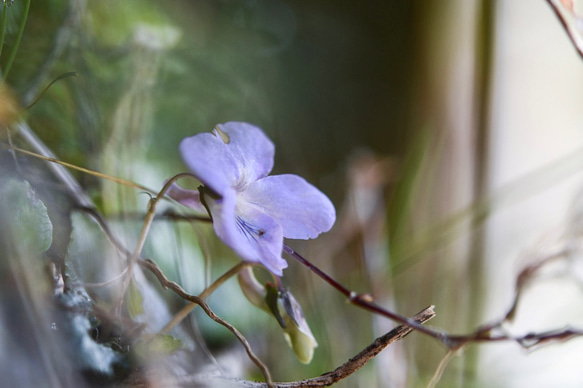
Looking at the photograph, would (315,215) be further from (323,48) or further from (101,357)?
(323,48)

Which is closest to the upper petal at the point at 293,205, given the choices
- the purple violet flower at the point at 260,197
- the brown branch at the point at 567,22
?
the purple violet flower at the point at 260,197

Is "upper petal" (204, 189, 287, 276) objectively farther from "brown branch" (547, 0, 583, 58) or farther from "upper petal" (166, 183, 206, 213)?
"brown branch" (547, 0, 583, 58)

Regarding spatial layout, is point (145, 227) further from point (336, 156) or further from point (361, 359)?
point (336, 156)

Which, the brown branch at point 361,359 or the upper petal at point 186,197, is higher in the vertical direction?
the upper petal at point 186,197

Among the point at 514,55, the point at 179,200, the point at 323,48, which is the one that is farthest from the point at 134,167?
the point at 514,55

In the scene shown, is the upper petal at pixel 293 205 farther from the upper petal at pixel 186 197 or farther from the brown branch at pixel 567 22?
the brown branch at pixel 567 22

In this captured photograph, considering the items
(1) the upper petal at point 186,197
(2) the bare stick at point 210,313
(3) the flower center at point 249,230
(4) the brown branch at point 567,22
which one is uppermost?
(4) the brown branch at point 567,22
